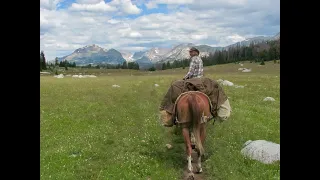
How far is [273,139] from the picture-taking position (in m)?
17.7

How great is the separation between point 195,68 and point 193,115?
7.86ft

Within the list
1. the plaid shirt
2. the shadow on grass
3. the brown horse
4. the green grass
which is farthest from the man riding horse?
the green grass

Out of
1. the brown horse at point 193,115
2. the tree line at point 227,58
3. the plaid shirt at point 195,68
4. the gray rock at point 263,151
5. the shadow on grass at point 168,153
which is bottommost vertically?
the shadow on grass at point 168,153

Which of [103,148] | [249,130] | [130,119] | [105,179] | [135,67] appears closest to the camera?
[105,179]

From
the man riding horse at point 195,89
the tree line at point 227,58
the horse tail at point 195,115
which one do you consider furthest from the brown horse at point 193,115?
the tree line at point 227,58

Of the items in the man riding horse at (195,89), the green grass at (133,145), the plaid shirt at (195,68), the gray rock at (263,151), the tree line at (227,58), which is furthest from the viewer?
the tree line at (227,58)

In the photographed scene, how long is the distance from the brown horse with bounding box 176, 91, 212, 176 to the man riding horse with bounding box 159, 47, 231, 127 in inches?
15.2

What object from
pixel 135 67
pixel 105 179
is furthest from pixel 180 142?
pixel 135 67

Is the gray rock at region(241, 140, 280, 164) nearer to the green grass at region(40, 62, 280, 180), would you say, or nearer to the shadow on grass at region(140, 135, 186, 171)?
the green grass at region(40, 62, 280, 180)

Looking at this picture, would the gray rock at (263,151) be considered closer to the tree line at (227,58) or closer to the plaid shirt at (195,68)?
the plaid shirt at (195,68)

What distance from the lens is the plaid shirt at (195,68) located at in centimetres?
1468
